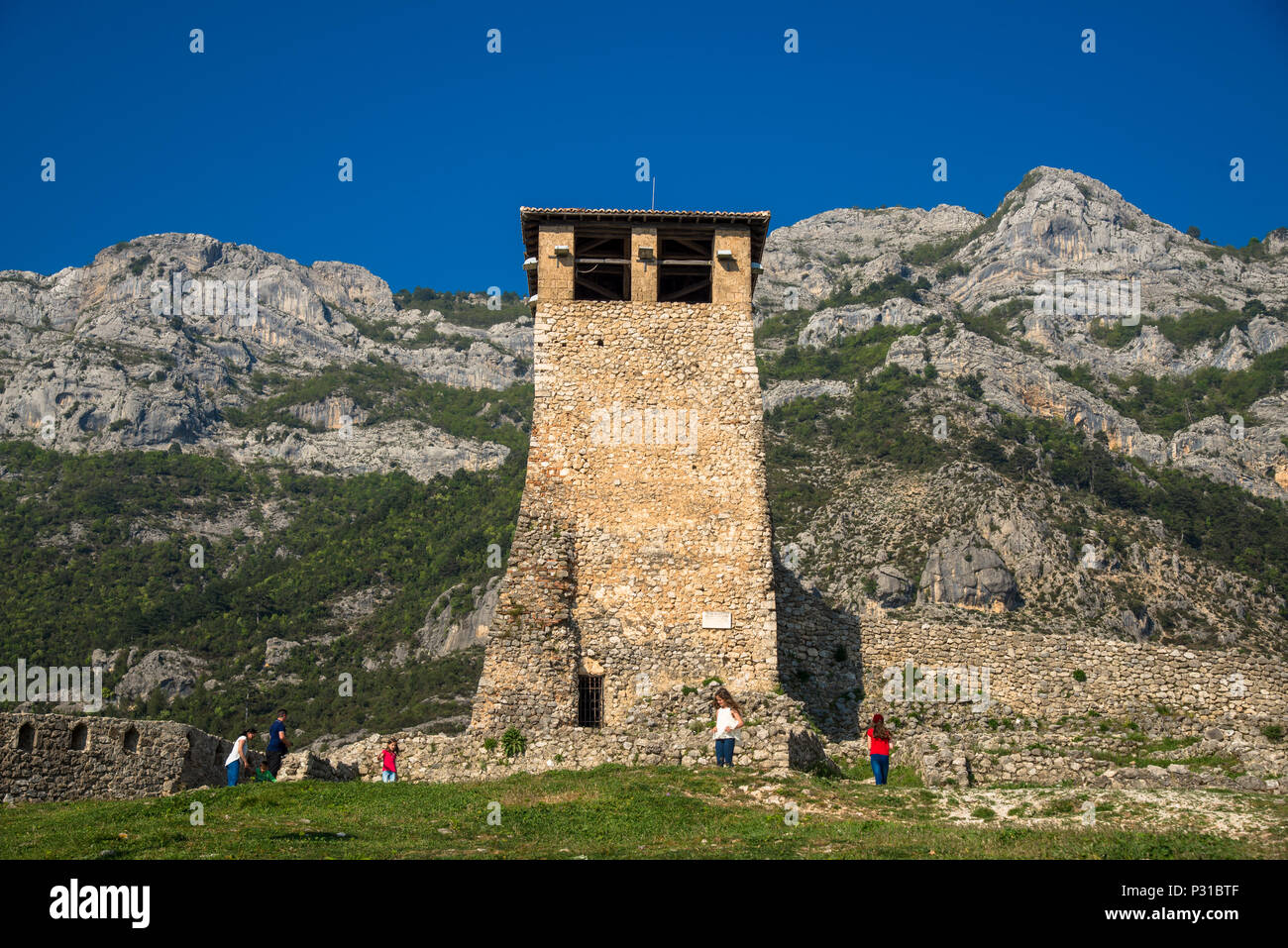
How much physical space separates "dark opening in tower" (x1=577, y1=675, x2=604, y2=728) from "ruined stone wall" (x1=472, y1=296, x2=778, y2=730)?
17 centimetres

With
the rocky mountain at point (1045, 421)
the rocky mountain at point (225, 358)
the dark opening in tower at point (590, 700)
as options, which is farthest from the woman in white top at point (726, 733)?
the rocky mountain at point (225, 358)

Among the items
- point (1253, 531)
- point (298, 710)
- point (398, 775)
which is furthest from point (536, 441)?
point (1253, 531)

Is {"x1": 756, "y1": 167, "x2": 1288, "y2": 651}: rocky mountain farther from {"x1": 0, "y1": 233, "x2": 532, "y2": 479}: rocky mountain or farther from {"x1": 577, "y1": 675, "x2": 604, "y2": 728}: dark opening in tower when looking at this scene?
{"x1": 0, "y1": 233, "x2": 532, "y2": 479}: rocky mountain

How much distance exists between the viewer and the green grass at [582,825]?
1366 cm

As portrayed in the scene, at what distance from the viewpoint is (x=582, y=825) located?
16.1 metres

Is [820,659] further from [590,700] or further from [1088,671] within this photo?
[590,700]

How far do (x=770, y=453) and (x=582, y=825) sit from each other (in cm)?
6512

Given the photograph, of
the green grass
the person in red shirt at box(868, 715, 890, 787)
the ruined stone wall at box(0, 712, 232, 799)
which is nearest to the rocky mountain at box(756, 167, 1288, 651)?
the person in red shirt at box(868, 715, 890, 787)

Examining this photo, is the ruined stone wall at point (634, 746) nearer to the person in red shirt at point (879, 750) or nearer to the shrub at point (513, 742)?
the shrub at point (513, 742)

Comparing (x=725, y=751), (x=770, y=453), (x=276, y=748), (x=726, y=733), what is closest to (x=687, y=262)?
(x=726, y=733)

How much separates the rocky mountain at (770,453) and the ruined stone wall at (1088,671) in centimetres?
216

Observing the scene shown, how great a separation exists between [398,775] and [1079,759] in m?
13.4

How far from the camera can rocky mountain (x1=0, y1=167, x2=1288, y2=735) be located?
65.2 m
